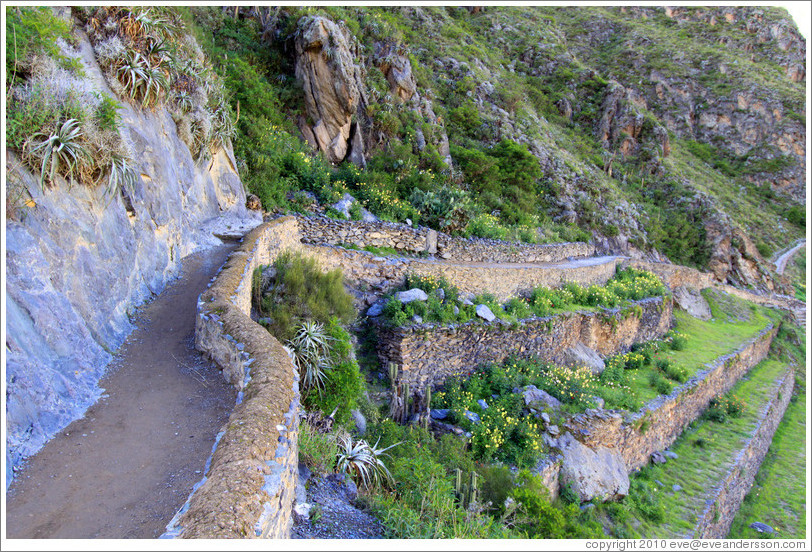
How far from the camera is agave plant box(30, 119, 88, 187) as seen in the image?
575 cm

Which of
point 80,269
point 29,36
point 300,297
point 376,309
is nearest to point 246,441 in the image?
point 80,269

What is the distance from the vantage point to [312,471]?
5684mm

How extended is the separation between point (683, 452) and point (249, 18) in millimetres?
23455

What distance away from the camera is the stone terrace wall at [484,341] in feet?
35.7

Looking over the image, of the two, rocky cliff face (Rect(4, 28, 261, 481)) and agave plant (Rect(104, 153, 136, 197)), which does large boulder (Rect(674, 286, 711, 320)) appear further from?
agave plant (Rect(104, 153, 136, 197))

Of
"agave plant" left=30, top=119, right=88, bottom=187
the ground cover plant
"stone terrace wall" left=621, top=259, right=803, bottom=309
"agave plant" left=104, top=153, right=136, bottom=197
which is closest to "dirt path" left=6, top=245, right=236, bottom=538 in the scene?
"agave plant" left=104, top=153, right=136, bottom=197

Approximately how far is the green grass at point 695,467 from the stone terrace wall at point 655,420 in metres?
0.41

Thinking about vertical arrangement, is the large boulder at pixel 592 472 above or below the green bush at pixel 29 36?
below

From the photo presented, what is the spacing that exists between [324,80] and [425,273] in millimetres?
10104

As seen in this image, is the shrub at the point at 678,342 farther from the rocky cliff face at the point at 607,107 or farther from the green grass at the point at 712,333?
the rocky cliff face at the point at 607,107

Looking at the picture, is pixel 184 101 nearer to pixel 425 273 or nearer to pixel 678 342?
pixel 425 273

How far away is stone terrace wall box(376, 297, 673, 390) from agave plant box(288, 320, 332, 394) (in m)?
2.97

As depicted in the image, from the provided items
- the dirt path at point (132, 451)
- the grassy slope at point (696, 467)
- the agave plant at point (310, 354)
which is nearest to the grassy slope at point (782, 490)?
the grassy slope at point (696, 467)

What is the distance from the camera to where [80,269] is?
6137 mm
